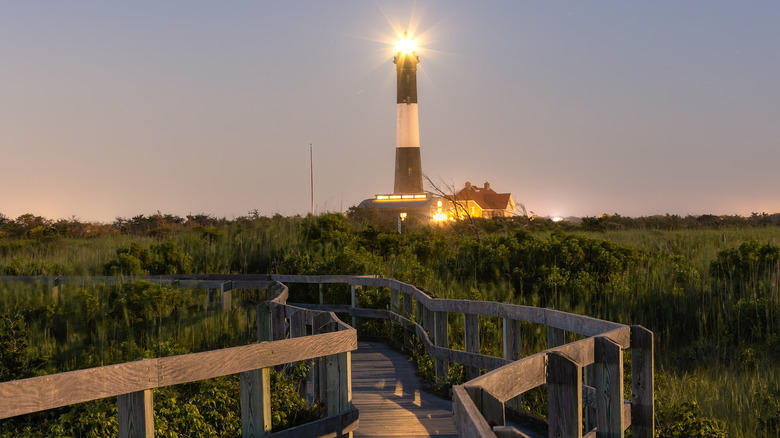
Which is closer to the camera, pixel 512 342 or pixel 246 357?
pixel 246 357

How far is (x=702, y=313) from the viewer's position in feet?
44.6

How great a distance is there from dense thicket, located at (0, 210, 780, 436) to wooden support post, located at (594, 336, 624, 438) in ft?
5.92

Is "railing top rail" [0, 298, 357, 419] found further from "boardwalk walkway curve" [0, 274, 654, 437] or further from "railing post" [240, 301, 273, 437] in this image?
"railing post" [240, 301, 273, 437]

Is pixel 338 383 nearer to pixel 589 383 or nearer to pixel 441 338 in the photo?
pixel 589 383

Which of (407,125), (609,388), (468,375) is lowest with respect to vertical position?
(468,375)

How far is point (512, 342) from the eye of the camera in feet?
26.0

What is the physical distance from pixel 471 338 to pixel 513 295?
7423 mm

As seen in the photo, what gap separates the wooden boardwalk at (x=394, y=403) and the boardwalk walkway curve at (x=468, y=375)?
63 centimetres

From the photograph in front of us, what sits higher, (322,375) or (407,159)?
(407,159)

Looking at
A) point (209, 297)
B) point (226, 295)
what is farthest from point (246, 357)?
point (209, 297)

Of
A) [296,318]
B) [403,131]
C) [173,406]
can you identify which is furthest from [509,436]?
[403,131]

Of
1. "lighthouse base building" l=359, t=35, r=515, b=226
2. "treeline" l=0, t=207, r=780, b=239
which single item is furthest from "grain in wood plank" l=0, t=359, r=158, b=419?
"lighthouse base building" l=359, t=35, r=515, b=226

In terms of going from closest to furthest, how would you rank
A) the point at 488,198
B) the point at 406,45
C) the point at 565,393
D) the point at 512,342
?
the point at 565,393
the point at 512,342
the point at 406,45
the point at 488,198

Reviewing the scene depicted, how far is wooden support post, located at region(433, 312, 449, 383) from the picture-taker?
9430 mm
